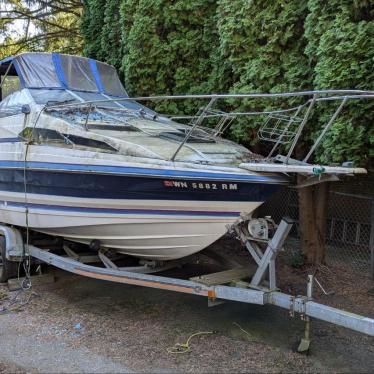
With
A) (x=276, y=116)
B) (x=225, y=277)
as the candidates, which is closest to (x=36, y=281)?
(x=225, y=277)

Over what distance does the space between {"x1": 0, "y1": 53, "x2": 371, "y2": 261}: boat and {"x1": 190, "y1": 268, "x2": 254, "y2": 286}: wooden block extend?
30 cm

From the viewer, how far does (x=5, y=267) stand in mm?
6270

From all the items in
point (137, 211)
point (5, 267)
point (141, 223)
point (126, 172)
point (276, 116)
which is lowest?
point (5, 267)

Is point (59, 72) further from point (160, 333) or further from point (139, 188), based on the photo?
point (160, 333)

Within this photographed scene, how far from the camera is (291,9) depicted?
18.5 ft

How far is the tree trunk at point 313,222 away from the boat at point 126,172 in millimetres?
1238

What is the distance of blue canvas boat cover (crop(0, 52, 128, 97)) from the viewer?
6.71 meters

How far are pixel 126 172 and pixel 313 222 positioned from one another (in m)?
3.08

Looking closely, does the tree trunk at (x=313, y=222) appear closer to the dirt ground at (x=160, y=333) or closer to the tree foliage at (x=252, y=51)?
the dirt ground at (x=160, y=333)

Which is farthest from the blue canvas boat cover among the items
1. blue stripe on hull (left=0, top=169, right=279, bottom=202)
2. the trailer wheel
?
the trailer wheel

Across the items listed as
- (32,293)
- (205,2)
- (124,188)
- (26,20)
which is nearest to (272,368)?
(124,188)

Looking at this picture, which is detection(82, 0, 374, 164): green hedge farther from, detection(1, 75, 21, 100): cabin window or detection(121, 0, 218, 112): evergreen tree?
detection(1, 75, 21, 100): cabin window

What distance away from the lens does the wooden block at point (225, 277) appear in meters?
4.56

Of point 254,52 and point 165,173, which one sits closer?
A: point 165,173
